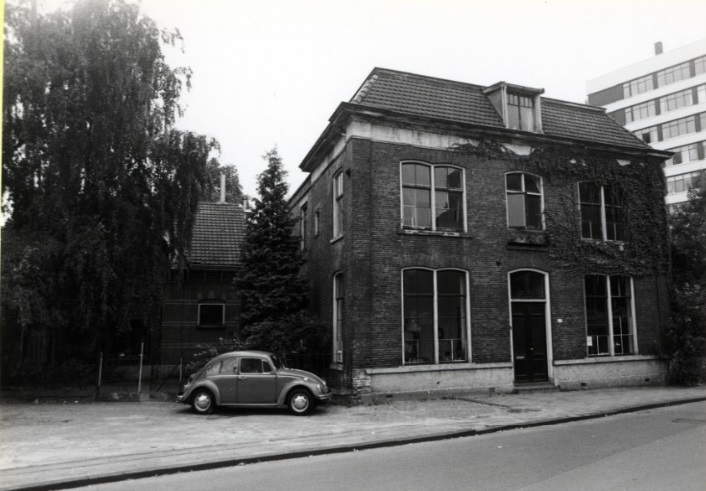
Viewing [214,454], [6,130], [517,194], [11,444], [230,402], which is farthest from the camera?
[517,194]

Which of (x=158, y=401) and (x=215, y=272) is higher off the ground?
(x=215, y=272)

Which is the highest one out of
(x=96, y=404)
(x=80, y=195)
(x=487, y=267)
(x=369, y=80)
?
(x=369, y=80)

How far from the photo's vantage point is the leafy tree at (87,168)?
1500cm

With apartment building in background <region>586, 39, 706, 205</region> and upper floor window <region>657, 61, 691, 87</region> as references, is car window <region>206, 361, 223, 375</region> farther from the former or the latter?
upper floor window <region>657, 61, 691, 87</region>

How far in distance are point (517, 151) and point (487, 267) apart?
4.17 meters

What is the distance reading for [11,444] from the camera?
9.97 m

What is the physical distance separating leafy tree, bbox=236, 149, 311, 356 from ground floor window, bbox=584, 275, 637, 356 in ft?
31.5

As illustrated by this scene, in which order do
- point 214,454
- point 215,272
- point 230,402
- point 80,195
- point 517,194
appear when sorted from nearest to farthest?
point 214,454
point 230,402
point 80,195
point 517,194
point 215,272

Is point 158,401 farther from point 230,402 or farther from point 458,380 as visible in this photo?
point 458,380

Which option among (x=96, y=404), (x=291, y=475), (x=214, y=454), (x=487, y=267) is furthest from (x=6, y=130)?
(x=487, y=267)

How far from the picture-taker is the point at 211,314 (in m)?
23.6

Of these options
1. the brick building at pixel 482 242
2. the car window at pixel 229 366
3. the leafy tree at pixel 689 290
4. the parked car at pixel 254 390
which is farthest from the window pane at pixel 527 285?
the car window at pixel 229 366

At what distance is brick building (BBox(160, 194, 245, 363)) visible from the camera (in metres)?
23.0

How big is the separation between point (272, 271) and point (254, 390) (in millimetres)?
6049
